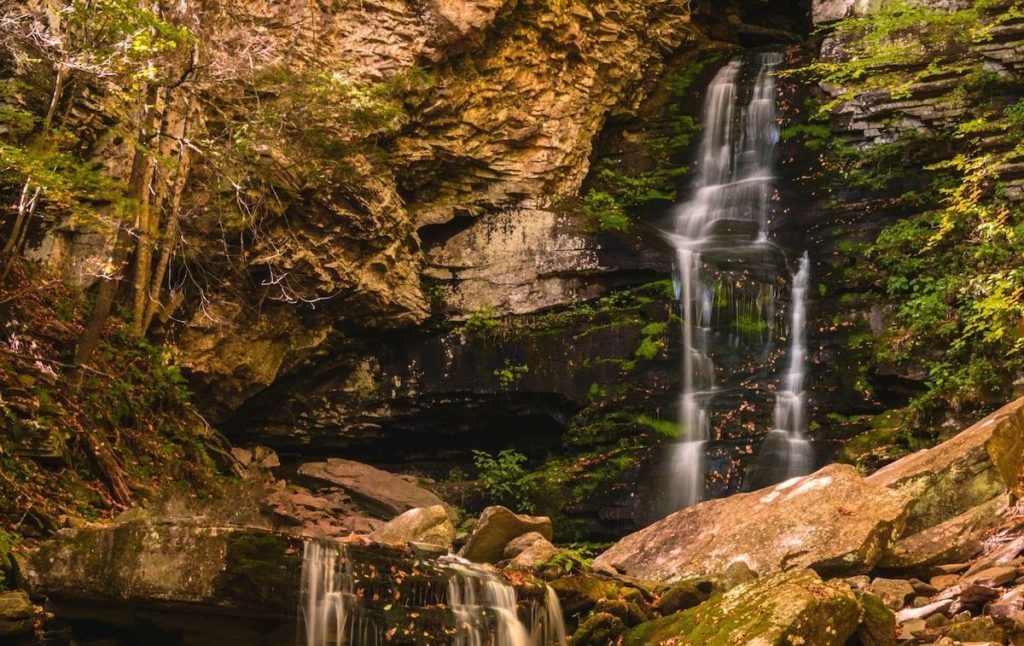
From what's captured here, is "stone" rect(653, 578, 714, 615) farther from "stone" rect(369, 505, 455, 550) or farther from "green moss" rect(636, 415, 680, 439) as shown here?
"green moss" rect(636, 415, 680, 439)

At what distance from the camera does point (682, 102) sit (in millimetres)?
17953

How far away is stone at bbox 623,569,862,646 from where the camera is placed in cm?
596

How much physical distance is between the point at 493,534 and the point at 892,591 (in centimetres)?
330

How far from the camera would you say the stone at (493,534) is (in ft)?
27.2

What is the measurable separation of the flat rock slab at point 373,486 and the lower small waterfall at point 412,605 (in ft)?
16.8

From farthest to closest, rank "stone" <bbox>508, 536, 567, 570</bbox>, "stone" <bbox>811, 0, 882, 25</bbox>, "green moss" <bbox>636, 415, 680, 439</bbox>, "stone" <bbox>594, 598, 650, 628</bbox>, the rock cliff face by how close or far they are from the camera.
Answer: "stone" <bbox>811, 0, 882, 25</bbox>
"green moss" <bbox>636, 415, 680, 439</bbox>
the rock cliff face
"stone" <bbox>508, 536, 567, 570</bbox>
"stone" <bbox>594, 598, 650, 628</bbox>

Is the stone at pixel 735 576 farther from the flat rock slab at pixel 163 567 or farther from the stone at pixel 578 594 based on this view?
the flat rock slab at pixel 163 567

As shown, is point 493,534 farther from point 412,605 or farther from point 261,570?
point 261,570

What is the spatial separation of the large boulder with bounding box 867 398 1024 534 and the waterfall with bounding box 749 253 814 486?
3.20 meters

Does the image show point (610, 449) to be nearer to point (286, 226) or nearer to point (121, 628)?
point (286, 226)

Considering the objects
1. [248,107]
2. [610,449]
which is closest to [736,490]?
[610,449]

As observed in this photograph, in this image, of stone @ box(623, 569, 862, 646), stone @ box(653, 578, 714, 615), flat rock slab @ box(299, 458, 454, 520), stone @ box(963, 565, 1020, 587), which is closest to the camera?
stone @ box(623, 569, 862, 646)

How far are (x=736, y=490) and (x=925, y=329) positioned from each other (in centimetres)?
333

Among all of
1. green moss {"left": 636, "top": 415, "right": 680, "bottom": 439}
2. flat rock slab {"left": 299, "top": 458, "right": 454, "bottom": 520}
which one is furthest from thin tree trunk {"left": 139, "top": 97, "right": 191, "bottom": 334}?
green moss {"left": 636, "top": 415, "right": 680, "bottom": 439}
